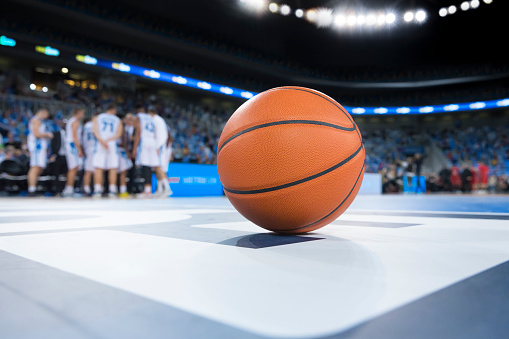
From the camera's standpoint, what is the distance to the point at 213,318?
0.68 metres

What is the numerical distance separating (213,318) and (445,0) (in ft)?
62.5

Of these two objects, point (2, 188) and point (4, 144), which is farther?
point (4, 144)

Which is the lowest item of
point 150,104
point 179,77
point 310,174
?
point 310,174

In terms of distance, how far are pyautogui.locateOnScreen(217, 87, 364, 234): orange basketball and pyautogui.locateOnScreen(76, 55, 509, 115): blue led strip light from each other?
14.9 meters

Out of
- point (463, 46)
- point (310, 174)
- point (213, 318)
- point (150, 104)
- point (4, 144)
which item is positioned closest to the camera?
point (213, 318)

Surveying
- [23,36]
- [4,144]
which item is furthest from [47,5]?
[4,144]

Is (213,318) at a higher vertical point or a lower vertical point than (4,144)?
lower

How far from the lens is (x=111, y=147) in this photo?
702cm

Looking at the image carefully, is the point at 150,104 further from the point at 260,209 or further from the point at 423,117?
the point at 423,117

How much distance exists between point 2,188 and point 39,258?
980 centimetres

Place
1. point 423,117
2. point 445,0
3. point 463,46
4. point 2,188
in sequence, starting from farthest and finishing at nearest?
point 423,117 → point 463,46 → point 445,0 → point 2,188

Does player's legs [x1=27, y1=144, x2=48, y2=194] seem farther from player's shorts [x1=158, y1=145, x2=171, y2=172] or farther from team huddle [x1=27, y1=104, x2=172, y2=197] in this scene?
player's shorts [x1=158, y1=145, x2=171, y2=172]

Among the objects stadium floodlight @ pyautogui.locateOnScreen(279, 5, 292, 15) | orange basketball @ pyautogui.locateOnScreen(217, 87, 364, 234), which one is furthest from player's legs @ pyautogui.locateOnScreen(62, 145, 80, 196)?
stadium floodlight @ pyautogui.locateOnScreen(279, 5, 292, 15)

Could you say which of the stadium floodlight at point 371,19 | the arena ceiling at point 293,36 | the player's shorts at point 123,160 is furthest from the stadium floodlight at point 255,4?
the player's shorts at point 123,160
